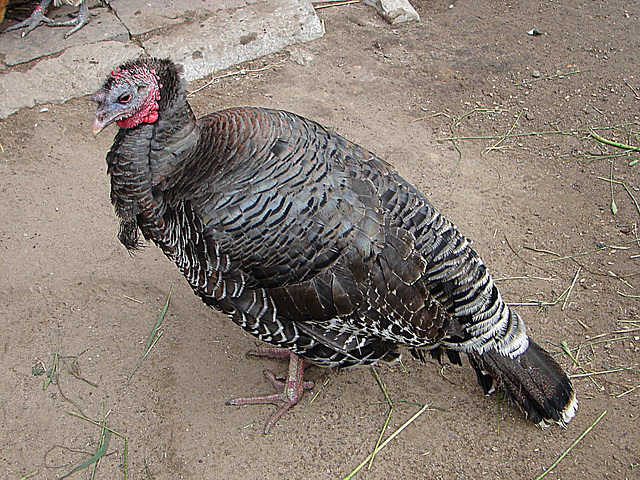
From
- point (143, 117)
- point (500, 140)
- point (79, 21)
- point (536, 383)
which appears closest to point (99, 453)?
point (143, 117)

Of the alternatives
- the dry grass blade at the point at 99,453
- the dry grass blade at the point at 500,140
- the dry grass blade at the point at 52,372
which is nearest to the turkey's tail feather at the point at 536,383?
the dry grass blade at the point at 99,453

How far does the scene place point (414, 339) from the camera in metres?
3.45

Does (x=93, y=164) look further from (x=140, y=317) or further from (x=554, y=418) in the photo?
(x=554, y=418)

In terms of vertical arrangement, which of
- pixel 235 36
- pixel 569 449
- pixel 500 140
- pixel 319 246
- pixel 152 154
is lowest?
pixel 569 449

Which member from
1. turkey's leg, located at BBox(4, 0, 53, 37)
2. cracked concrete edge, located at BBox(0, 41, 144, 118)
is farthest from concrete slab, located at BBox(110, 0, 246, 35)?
turkey's leg, located at BBox(4, 0, 53, 37)

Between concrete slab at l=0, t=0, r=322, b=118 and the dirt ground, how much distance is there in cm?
21

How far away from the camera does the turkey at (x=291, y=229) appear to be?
10.3 ft

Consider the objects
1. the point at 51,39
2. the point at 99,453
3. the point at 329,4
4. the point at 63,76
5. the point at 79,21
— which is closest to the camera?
the point at 99,453

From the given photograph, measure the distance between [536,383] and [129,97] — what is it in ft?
9.31

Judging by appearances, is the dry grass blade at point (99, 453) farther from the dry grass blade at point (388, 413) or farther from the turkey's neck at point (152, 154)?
the dry grass blade at point (388, 413)

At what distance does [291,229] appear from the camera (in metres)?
3.11

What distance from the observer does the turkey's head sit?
3.14 metres

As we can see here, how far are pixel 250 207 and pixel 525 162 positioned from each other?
342 centimetres

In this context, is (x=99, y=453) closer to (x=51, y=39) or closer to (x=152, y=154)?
(x=152, y=154)
